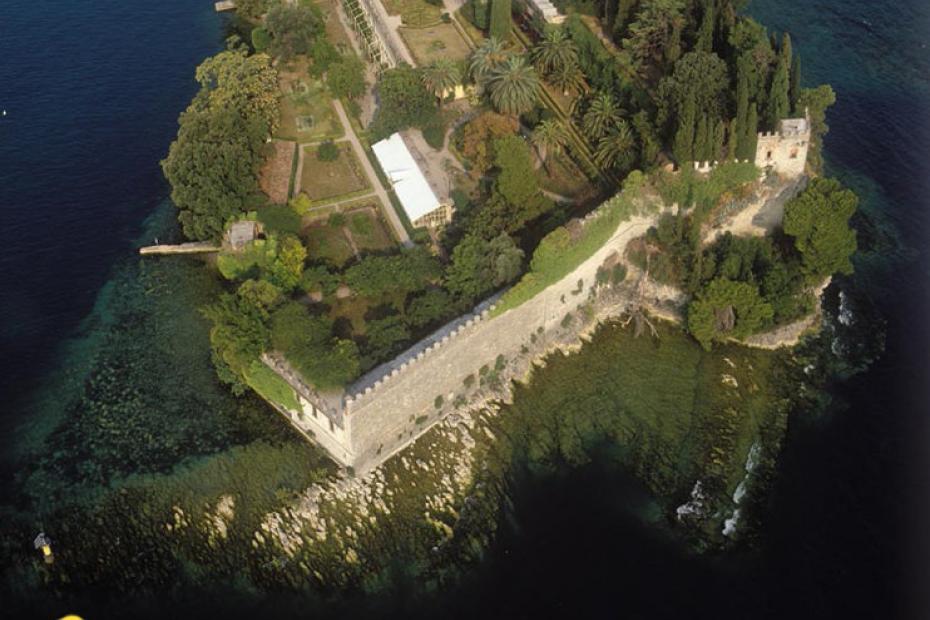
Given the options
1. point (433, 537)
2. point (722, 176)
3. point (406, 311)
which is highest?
point (722, 176)

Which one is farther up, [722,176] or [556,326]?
[722,176]

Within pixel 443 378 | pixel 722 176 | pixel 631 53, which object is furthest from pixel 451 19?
pixel 443 378

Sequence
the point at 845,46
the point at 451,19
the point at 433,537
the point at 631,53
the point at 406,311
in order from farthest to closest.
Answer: the point at 845,46 → the point at 451,19 → the point at 631,53 → the point at 406,311 → the point at 433,537

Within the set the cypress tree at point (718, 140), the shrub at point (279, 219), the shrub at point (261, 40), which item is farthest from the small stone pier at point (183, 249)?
the cypress tree at point (718, 140)

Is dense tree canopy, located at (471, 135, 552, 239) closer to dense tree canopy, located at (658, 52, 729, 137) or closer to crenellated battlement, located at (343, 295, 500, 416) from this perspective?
crenellated battlement, located at (343, 295, 500, 416)

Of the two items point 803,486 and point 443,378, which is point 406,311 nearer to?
point 443,378

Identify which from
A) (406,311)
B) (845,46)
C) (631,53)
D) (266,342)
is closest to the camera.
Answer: (266,342)

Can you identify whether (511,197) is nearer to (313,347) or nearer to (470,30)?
(313,347)
